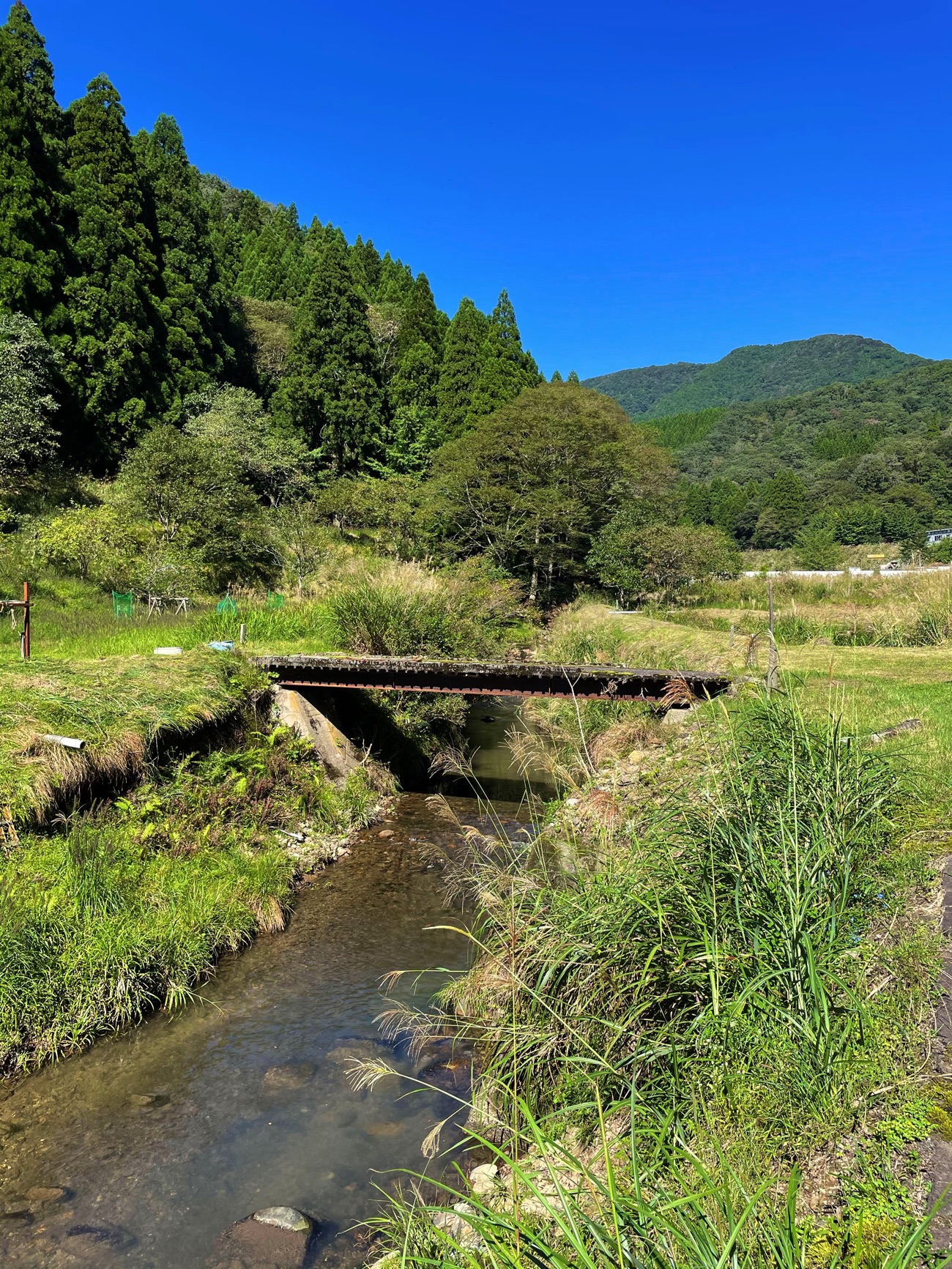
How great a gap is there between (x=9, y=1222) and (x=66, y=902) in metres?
2.43

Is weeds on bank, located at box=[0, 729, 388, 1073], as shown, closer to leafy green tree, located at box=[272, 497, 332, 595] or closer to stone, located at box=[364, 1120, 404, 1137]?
stone, located at box=[364, 1120, 404, 1137]

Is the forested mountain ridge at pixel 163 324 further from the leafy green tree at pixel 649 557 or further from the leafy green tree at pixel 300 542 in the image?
the leafy green tree at pixel 649 557

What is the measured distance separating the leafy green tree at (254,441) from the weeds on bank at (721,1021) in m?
22.8

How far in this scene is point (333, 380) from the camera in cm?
3388

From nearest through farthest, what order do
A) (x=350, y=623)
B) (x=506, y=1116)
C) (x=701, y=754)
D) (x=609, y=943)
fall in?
(x=609, y=943), (x=506, y=1116), (x=701, y=754), (x=350, y=623)

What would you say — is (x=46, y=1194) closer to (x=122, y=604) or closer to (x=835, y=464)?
(x=122, y=604)

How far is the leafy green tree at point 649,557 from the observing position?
2506 centimetres

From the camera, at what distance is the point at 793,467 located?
86.8 m

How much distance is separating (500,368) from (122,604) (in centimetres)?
2602

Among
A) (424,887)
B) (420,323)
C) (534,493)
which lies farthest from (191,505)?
(420,323)

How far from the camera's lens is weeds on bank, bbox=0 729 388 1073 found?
547 centimetres

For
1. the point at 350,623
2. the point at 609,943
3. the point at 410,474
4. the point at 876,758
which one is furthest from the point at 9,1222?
the point at 410,474

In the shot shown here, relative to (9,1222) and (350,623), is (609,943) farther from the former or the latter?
(350,623)

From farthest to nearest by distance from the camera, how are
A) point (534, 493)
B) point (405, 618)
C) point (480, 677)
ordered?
point (534, 493), point (405, 618), point (480, 677)
